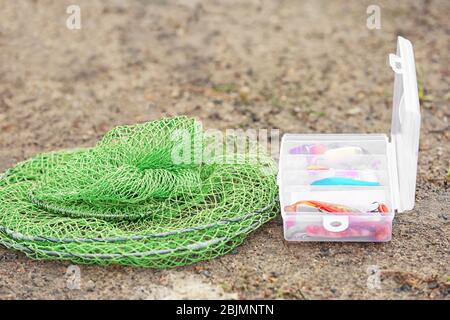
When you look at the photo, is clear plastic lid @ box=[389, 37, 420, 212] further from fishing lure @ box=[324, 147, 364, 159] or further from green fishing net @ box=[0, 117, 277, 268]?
green fishing net @ box=[0, 117, 277, 268]

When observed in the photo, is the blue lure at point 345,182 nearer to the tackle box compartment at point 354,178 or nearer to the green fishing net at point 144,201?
Answer: the tackle box compartment at point 354,178

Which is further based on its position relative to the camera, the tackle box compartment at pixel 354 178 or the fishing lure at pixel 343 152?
the fishing lure at pixel 343 152

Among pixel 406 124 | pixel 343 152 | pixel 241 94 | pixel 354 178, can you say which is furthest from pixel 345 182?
pixel 241 94

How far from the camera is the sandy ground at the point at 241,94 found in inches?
144

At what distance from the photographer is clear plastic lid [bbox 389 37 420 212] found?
3656mm

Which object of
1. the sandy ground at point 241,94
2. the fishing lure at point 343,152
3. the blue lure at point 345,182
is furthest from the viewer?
the fishing lure at point 343,152

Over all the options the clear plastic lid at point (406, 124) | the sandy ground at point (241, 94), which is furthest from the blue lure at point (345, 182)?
the sandy ground at point (241, 94)

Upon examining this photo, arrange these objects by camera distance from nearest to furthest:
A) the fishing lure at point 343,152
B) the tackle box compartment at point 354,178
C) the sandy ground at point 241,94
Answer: the sandy ground at point 241,94 < the tackle box compartment at point 354,178 < the fishing lure at point 343,152

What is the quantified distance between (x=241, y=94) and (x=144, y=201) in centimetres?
188

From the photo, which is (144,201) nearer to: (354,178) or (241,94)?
(354,178)

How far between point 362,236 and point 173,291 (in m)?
0.97

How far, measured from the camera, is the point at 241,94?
571 centimetres

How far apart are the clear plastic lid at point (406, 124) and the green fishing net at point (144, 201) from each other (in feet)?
2.19

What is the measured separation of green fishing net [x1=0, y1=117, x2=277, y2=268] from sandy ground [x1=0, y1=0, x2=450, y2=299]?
0.33ft
